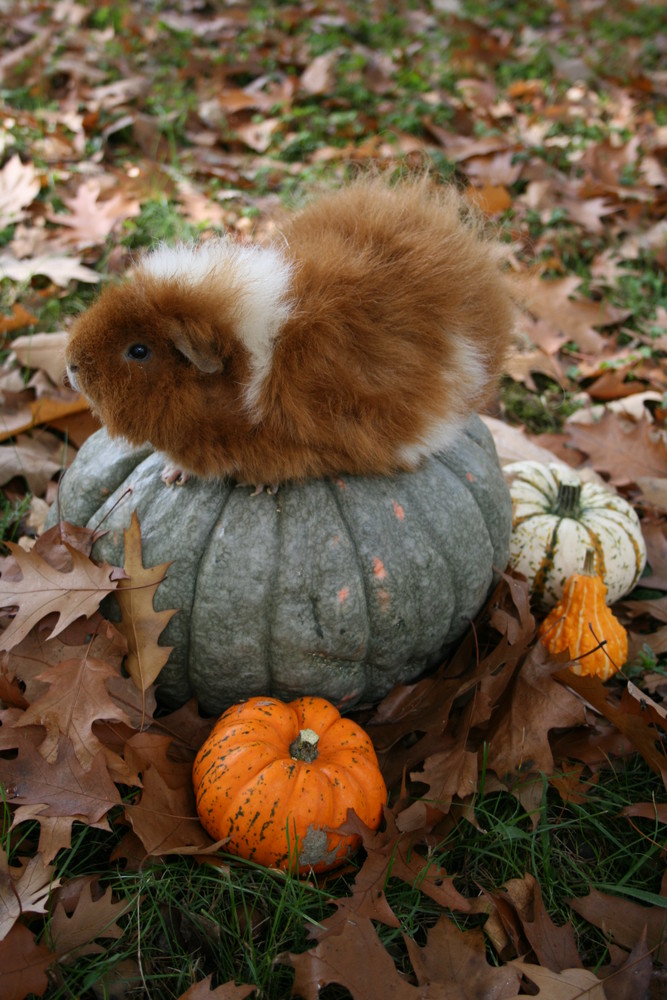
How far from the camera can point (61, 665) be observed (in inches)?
95.0

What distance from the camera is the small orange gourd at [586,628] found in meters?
2.81

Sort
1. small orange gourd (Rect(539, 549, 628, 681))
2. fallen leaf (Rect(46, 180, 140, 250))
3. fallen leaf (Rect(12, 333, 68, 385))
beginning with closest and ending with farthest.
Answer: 1. small orange gourd (Rect(539, 549, 628, 681))
2. fallen leaf (Rect(12, 333, 68, 385))
3. fallen leaf (Rect(46, 180, 140, 250))

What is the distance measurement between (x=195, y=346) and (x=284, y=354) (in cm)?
26

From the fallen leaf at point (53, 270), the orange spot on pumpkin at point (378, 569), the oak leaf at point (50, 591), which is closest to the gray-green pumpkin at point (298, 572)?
the orange spot on pumpkin at point (378, 569)

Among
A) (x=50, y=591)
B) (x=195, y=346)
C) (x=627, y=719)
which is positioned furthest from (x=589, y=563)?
(x=50, y=591)

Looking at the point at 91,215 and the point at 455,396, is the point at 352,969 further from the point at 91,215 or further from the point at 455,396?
the point at 91,215

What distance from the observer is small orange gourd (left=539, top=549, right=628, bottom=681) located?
110 inches

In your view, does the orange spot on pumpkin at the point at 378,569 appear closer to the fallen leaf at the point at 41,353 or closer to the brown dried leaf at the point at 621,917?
the brown dried leaf at the point at 621,917

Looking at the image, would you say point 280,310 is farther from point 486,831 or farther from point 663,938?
point 663,938

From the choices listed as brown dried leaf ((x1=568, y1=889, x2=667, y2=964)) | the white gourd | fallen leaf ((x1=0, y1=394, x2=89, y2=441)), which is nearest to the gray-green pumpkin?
the white gourd

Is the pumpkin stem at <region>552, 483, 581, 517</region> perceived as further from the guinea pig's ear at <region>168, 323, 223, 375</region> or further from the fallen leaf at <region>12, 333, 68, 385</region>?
the fallen leaf at <region>12, 333, 68, 385</region>

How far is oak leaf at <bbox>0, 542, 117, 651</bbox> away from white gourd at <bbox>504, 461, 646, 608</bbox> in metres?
1.64

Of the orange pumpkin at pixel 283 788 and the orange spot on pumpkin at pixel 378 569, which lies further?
the orange spot on pumpkin at pixel 378 569

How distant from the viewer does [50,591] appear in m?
2.54
